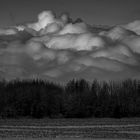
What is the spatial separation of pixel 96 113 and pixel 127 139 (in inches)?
3493

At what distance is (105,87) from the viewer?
164m

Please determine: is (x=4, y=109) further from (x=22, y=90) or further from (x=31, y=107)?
(x=22, y=90)

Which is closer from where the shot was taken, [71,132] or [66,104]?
[71,132]

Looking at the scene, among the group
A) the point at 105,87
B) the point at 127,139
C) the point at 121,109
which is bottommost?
the point at 127,139

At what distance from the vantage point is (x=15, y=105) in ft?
431

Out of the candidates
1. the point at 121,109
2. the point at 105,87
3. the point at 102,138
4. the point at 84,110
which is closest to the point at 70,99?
the point at 84,110

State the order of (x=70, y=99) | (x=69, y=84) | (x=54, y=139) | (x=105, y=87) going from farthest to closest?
(x=69, y=84) < (x=105, y=87) < (x=70, y=99) < (x=54, y=139)

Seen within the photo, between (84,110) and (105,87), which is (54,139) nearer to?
(84,110)

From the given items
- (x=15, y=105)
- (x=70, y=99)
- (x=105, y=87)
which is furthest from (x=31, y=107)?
(x=105, y=87)

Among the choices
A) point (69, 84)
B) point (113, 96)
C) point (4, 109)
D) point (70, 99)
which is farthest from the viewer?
point (69, 84)

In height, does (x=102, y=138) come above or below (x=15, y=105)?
below

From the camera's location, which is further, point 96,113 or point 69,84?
point 69,84

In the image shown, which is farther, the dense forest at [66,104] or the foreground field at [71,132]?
the dense forest at [66,104]

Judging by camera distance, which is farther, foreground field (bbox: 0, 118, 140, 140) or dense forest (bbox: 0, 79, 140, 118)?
dense forest (bbox: 0, 79, 140, 118)
